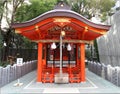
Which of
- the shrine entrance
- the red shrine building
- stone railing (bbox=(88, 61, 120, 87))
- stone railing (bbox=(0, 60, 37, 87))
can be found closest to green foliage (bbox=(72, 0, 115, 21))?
the shrine entrance

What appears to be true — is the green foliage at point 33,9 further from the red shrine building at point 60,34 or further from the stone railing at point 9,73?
the red shrine building at point 60,34

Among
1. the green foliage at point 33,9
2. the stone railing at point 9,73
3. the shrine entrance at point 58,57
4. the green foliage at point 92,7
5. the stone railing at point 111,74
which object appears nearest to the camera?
the stone railing at point 9,73

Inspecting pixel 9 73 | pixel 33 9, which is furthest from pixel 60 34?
pixel 33 9

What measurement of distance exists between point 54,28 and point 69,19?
2.56 meters

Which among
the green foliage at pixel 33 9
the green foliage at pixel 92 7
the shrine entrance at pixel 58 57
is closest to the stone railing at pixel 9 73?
the shrine entrance at pixel 58 57

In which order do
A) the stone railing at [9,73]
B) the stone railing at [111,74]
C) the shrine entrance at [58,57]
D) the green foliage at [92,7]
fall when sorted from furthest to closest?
the green foliage at [92,7], the shrine entrance at [58,57], the stone railing at [111,74], the stone railing at [9,73]

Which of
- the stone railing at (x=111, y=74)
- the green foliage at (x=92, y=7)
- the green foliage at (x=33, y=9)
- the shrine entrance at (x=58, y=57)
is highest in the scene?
the green foliage at (x=92, y=7)

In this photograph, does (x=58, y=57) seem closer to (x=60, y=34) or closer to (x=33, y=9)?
(x=60, y=34)

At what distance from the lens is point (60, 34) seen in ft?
51.2

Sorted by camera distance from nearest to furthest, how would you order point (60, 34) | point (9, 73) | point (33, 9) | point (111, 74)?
point (9, 73) → point (111, 74) → point (60, 34) → point (33, 9)

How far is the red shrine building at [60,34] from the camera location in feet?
45.6

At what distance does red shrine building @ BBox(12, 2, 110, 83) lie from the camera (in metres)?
13.9

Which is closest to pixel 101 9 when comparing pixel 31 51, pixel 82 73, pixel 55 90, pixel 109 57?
pixel 31 51

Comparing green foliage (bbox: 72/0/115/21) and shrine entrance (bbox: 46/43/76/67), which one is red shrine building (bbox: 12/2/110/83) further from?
green foliage (bbox: 72/0/115/21)
